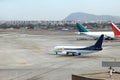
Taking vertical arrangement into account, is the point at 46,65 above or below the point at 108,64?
below

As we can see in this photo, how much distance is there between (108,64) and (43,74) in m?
24.5

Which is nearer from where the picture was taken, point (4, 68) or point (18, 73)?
point (18, 73)

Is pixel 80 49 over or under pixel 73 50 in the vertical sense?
over

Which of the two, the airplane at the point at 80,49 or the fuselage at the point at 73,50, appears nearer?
the airplane at the point at 80,49

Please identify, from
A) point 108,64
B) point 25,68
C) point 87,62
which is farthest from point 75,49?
point 108,64

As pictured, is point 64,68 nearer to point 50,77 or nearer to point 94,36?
point 50,77

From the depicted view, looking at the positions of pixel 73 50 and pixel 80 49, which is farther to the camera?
pixel 73 50

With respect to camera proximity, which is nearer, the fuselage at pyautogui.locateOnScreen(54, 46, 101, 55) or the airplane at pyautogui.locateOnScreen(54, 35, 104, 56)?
the airplane at pyautogui.locateOnScreen(54, 35, 104, 56)

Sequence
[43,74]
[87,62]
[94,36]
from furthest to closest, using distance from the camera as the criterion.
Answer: [94,36] < [87,62] < [43,74]

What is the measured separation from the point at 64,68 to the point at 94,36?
75732 millimetres

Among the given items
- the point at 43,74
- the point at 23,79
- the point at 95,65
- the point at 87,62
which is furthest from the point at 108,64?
the point at 87,62

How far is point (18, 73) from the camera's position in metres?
44.1

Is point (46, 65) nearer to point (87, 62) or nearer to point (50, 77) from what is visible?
point (87, 62)

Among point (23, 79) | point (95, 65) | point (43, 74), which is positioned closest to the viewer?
point (23, 79)
